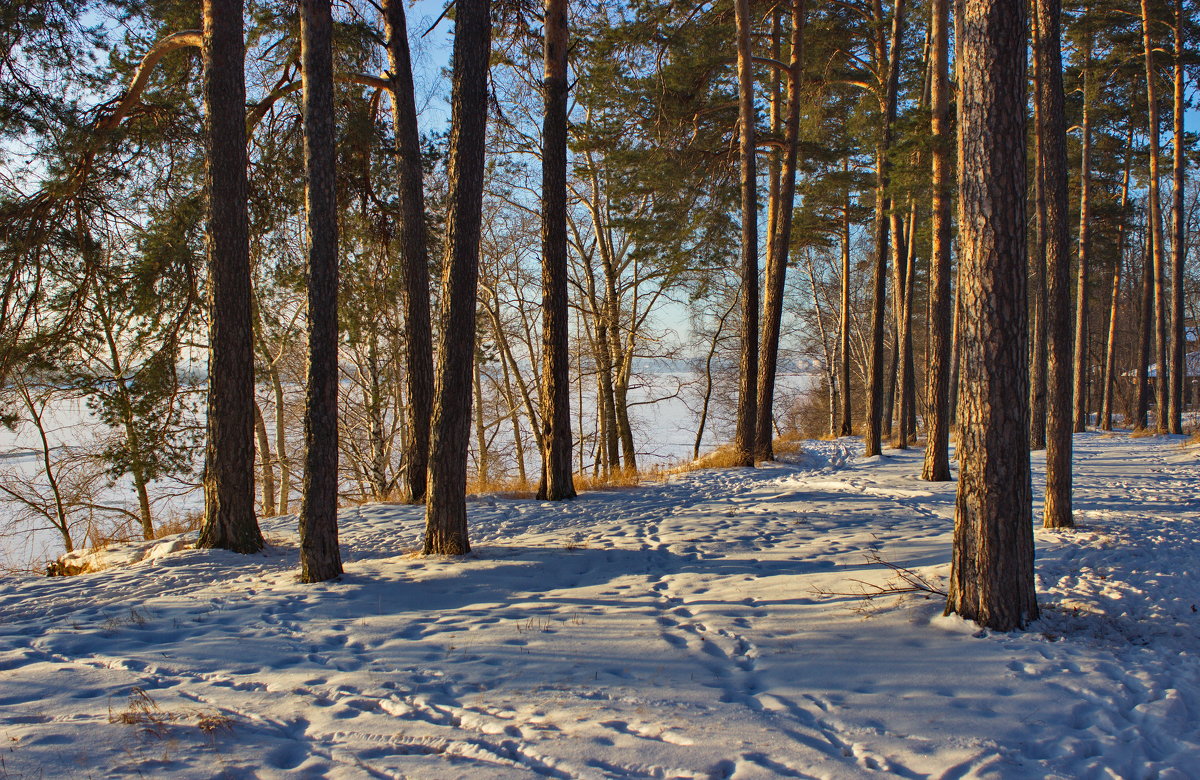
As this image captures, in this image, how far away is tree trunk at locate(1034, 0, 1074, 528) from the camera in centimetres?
680

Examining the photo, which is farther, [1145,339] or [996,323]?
[1145,339]

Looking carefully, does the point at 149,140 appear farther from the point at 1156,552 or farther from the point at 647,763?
the point at 1156,552

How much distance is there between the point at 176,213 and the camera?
906cm

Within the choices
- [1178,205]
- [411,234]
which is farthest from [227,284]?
[1178,205]

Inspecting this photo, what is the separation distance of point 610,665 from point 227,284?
18.8ft

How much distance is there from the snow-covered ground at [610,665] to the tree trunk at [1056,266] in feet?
1.70

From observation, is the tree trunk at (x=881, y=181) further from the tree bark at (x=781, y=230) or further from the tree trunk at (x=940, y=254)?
the tree bark at (x=781, y=230)

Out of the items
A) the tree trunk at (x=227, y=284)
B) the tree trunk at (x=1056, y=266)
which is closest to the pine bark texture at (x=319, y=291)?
the tree trunk at (x=227, y=284)

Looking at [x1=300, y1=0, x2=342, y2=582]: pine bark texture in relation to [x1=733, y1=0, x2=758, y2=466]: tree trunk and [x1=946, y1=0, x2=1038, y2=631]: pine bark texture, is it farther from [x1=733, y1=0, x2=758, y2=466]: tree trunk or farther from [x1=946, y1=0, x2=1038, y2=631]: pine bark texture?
[x1=733, y1=0, x2=758, y2=466]: tree trunk

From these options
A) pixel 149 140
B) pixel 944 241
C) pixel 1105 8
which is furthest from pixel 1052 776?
pixel 1105 8

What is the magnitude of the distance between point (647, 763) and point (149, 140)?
10185mm

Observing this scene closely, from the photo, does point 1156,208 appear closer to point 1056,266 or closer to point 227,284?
point 1056,266

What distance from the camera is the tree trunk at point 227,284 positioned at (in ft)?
22.7

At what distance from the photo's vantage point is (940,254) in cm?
1138
